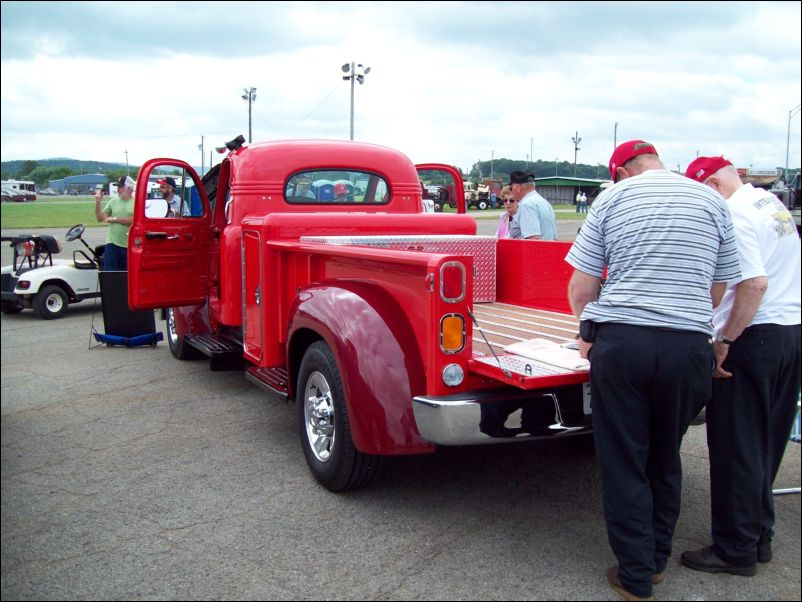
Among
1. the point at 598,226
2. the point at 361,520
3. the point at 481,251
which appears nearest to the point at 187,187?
the point at 481,251

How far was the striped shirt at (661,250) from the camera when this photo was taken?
2.83m

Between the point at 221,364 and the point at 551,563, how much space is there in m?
3.35

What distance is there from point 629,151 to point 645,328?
76 cm

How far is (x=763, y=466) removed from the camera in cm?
322

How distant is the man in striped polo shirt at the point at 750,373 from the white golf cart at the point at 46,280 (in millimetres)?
7979

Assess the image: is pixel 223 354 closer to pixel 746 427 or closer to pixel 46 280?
pixel 746 427

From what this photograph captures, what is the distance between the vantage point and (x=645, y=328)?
282 cm

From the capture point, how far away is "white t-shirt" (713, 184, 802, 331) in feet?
10.2

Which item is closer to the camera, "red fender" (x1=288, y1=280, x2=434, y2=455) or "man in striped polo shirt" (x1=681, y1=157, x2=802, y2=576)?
"man in striped polo shirt" (x1=681, y1=157, x2=802, y2=576)

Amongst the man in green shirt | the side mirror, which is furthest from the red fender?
the man in green shirt

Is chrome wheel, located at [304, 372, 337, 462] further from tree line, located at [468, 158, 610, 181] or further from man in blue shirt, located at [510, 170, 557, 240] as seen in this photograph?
tree line, located at [468, 158, 610, 181]

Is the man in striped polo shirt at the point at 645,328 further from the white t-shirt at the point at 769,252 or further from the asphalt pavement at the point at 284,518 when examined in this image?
the asphalt pavement at the point at 284,518

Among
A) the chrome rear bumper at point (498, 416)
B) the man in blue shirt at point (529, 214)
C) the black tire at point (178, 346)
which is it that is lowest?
the black tire at point (178, 346)

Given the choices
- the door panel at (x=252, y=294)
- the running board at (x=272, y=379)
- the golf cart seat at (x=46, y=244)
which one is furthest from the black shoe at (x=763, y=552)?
the golf cart seat at (x=46, y=244)
